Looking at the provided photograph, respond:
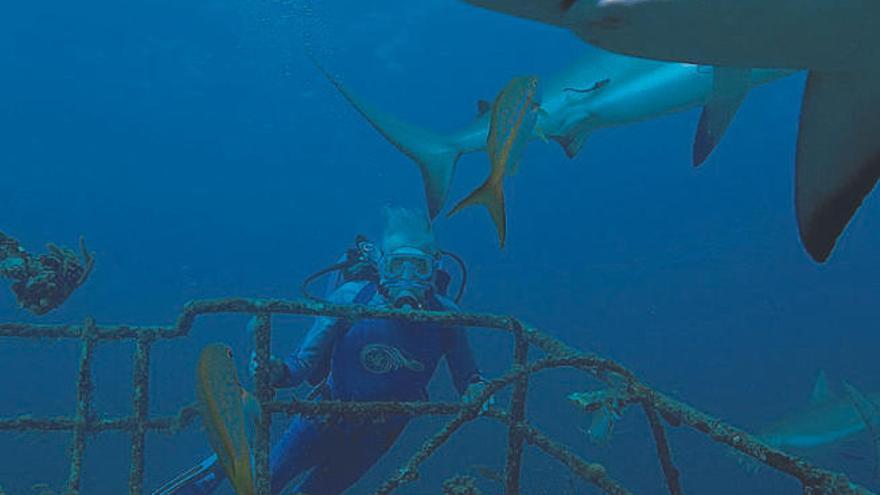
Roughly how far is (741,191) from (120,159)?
169 ft

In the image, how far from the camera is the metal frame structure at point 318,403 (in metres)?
3.25

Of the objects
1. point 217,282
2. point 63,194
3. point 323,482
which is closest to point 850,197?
point 323,482

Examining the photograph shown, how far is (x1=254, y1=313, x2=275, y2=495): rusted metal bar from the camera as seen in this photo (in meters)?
3.65

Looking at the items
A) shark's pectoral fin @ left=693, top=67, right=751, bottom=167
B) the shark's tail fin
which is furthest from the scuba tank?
shark's pectoral fin @ left=693, top=67, right=751, bottom=167

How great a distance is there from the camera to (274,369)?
441 cm

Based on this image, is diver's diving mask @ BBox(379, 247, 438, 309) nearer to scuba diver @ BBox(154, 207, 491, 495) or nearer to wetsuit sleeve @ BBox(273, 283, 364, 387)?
scuba diver @ BBox(154, 207, 491, 495)

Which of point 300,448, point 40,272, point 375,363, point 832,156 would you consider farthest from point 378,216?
point 832,156

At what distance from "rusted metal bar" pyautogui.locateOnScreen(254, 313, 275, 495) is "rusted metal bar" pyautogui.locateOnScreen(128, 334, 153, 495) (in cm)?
58

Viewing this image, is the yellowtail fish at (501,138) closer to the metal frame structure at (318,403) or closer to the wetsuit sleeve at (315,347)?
the metal frame structure at (318,403)

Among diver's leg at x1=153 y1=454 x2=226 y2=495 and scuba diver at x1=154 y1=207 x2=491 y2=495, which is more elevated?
scuba diver at x1=154 y1=207 x2=491 y2=495

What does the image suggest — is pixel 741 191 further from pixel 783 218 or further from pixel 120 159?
pixel 120 159

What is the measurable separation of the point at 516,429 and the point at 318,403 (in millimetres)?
1098

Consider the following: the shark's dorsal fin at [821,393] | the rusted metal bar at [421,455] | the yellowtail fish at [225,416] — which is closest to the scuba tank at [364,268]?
the rusted metal bar at [421,455]

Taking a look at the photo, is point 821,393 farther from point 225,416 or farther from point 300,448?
point 225,416
